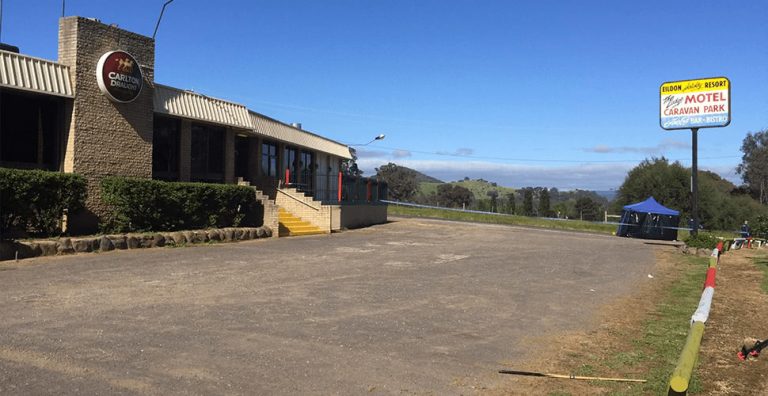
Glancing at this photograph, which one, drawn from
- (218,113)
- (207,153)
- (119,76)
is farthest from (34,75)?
(207,153)

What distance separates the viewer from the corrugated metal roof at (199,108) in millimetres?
18797

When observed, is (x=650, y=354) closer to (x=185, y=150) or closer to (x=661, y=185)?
(x=185, y=150)

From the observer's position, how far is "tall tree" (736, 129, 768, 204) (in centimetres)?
8644

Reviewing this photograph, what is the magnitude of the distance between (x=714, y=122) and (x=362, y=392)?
24.8 m

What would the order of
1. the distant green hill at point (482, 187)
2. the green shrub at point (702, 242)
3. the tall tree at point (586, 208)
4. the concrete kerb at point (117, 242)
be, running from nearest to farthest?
the concrete kerb at point (117, 242), the green shrub at point (702, 242), the tall tree at point (586, 208), the distant green hill at point (482, 187)

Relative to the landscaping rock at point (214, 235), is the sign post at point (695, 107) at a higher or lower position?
higher

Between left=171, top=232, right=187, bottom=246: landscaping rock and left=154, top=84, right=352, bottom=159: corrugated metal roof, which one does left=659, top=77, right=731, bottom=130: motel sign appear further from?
left=171, top=232, right=187, bottom=246: landscaping rock

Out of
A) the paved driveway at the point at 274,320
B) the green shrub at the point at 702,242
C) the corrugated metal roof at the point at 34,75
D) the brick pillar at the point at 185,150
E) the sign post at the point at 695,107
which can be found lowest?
the paved driveway at the point at 274,320

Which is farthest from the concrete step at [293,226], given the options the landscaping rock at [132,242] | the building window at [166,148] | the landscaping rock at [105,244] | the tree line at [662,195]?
the tree line at [662,195]

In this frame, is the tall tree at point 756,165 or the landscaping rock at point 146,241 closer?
the landscaping rock at point 146,241

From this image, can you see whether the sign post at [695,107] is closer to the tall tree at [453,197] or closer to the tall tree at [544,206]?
the tall tree at [544,206]

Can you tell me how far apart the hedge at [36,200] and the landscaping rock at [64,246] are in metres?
1.10

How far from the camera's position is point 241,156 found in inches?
993

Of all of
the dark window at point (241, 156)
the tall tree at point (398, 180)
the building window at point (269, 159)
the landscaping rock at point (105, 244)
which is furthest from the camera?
the tall tree at point (398, 180)
